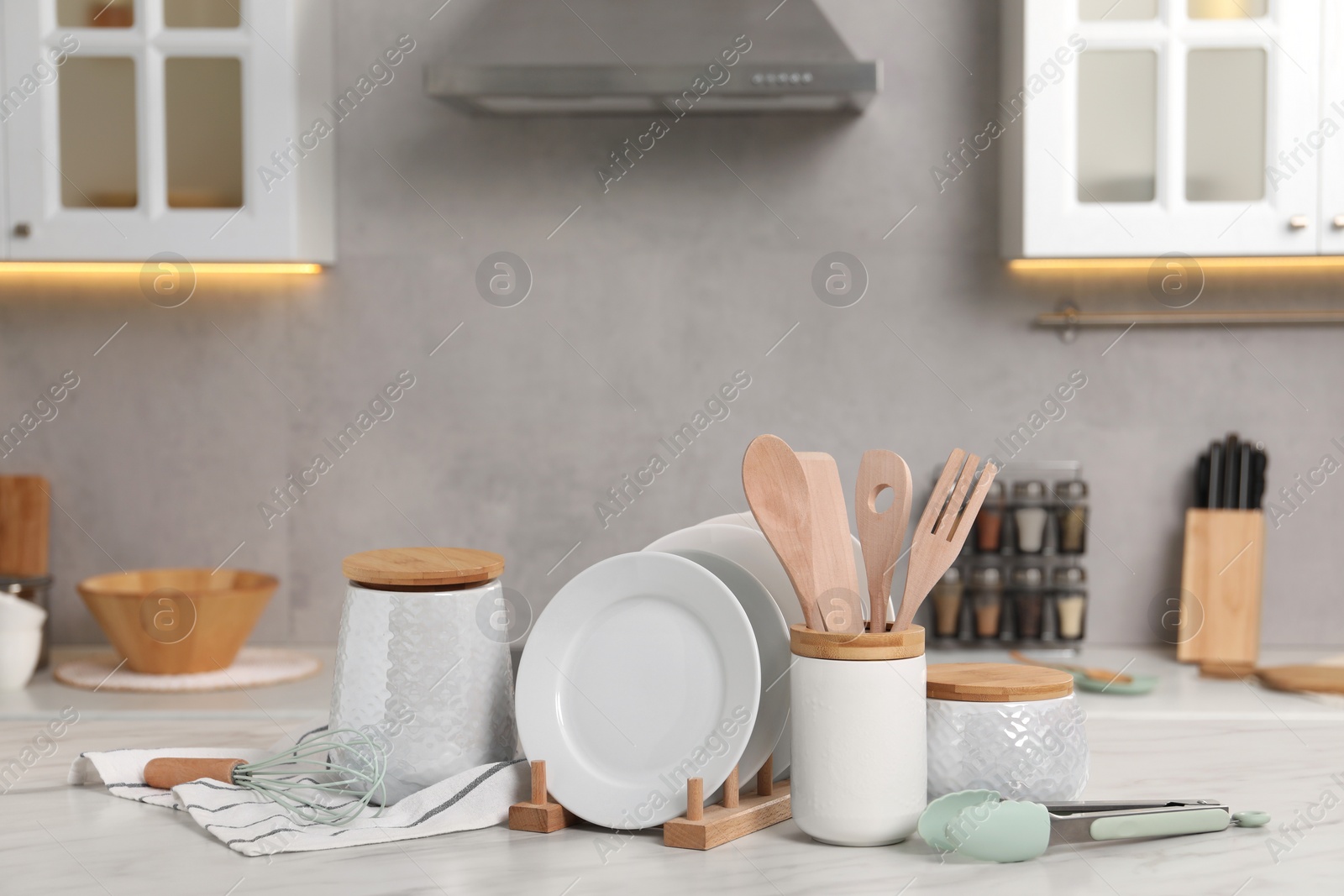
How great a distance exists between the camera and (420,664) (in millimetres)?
945

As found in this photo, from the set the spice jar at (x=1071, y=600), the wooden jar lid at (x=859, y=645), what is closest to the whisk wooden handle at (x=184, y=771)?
the wooden jar lid at (x=859, y=645)

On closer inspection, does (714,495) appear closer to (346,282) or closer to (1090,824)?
(346,282)

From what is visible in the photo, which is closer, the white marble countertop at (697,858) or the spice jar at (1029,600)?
the white marble countertop at (697,858)

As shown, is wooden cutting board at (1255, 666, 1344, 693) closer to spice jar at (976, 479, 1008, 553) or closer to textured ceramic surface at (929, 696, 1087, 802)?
spice jar at (976, 479, 1008, 553)

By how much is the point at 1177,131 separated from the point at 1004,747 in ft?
4.01

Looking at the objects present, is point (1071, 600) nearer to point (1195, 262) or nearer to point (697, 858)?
point (1195, 262)

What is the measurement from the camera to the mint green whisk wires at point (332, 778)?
954 millimetres

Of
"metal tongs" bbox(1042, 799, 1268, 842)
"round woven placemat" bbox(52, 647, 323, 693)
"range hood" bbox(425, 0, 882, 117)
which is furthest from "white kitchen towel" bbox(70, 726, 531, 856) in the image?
"range hood" bbox(425, 0, 882, 117)

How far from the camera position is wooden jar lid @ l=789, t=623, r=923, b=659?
33.7 inches

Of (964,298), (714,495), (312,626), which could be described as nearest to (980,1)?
(964,298)

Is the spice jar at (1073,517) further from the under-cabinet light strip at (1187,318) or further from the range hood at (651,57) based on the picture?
the range hood at (651,57)

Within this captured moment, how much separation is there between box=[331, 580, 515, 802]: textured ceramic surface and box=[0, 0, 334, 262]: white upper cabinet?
1044mm

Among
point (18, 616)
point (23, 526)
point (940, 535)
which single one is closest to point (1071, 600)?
point (940, 535)

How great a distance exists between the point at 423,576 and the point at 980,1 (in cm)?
151
